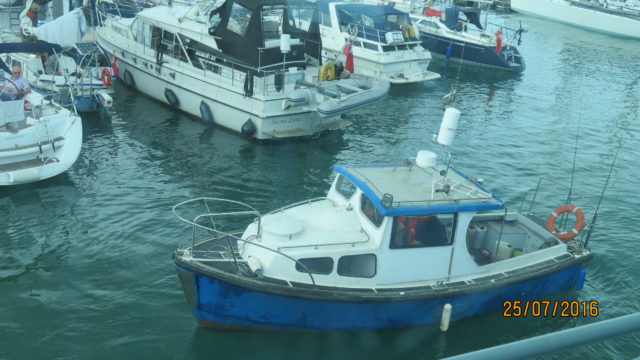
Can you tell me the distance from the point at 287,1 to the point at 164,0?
8636 mm

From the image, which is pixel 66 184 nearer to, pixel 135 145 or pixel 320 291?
pixel 135 145

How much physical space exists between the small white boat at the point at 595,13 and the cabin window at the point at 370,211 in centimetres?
4967

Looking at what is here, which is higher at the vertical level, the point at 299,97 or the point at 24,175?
the point at 299,97

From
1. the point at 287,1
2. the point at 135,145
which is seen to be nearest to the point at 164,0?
the point at 287,1

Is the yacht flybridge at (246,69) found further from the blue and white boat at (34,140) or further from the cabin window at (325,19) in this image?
the cabin window at (325,19)

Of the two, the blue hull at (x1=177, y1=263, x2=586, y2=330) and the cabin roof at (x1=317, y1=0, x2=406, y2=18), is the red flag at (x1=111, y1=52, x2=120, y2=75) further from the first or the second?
the blue hull at (x1=177, y1=263, x2=586, y2=330)

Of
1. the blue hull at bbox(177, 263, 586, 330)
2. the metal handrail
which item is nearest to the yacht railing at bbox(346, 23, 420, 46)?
the blue hull at bbox(177, 263, 586, 330)

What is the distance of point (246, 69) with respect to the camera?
18.3 metres

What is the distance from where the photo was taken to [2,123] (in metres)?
14.0

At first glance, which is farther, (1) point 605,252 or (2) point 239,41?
(2) point 239,41

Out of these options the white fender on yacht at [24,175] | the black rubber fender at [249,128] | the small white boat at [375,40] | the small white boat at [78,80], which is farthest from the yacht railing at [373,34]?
the white fender on yacht at [24,175]

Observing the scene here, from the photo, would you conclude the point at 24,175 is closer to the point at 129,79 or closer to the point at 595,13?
the point at 129,79
